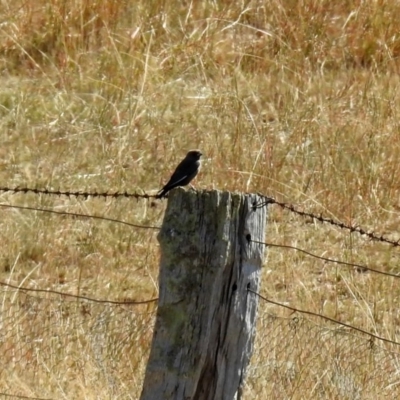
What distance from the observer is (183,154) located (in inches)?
328

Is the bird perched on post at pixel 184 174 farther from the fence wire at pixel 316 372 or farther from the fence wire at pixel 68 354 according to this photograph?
the fence wire at pixel 316 372

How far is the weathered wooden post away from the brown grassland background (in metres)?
1.23

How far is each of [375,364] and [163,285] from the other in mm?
1923

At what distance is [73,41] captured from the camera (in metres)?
9.59

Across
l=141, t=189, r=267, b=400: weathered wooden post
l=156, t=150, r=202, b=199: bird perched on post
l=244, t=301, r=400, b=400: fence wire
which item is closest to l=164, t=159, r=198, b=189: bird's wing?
l=156, t=150, r=202, b=199: bird perched on post

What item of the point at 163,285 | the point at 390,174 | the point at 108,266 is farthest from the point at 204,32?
the point at 163,285

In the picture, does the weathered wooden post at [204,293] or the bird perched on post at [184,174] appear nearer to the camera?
the weathered wooden post at [204,293]

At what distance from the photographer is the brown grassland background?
491 centimetres

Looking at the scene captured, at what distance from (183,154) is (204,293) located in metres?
5.17

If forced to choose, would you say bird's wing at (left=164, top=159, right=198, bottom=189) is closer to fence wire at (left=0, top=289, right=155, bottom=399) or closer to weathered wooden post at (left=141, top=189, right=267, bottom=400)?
fence wire at (left=0, top=289, right=155, bottom=399)

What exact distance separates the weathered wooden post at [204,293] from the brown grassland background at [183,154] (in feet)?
4.03

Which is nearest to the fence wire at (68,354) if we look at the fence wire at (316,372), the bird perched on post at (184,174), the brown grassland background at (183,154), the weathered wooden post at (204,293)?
the brown grassland background at (183,154)

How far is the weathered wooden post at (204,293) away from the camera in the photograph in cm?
318

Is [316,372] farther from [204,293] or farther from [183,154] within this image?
[183,154]
